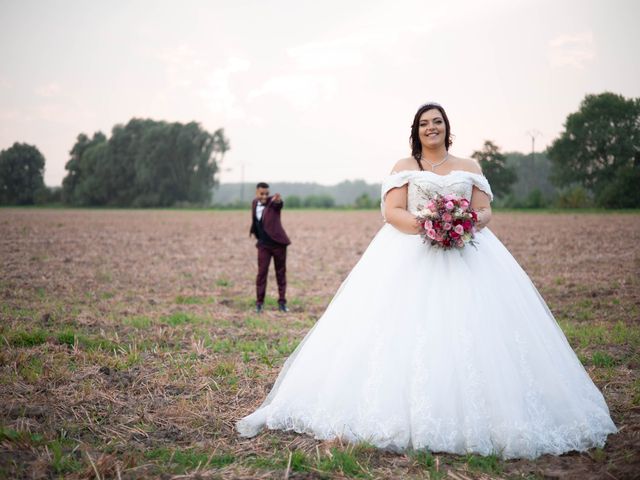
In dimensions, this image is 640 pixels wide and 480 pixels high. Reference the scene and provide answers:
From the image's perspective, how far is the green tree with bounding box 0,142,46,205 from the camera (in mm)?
80744

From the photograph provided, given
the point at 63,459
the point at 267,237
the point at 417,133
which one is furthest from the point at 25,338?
the point at 417,133

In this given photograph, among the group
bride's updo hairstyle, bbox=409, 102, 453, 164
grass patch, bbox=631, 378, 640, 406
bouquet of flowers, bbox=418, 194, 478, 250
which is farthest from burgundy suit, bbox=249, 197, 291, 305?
grass patch, bbox=631, 378, 640, 406

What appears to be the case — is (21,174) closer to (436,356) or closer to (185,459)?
(185,459)

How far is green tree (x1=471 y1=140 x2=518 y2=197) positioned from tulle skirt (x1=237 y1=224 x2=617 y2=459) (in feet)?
271

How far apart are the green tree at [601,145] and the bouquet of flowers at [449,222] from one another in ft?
69.5

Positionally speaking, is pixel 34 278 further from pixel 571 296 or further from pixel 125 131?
pixel 125 131

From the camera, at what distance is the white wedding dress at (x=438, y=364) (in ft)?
13.2

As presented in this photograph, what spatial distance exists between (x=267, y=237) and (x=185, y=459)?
23.1 feet

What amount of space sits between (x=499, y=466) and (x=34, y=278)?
14.1 metres

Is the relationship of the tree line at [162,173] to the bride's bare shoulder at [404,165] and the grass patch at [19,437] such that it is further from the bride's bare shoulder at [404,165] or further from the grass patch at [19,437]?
the grass patch at [19,437]

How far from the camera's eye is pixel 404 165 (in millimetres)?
5117

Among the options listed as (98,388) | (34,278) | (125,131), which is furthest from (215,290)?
(125,131)

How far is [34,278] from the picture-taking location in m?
14.0

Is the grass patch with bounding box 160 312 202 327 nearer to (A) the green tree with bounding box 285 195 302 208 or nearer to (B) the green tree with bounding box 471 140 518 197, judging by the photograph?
(B) the green tree with bounding box 471 140 518 197
